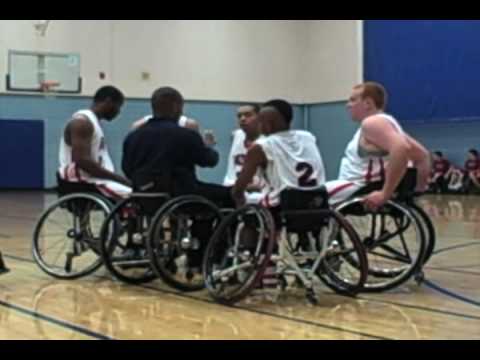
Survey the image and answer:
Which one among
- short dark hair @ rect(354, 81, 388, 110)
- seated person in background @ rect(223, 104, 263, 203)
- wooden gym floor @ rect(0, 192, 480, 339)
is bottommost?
wooden gym floor @ rect(0, 192, 480, 339)

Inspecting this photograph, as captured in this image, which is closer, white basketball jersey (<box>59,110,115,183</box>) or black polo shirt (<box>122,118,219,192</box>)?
black polo shirt (<box>122,118,219,192</box>)

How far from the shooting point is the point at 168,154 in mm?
4539

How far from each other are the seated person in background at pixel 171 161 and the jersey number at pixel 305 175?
2.07 feet

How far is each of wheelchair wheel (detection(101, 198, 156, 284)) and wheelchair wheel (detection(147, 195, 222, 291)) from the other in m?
0.13

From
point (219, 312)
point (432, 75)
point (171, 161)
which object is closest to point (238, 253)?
point (219, 312)

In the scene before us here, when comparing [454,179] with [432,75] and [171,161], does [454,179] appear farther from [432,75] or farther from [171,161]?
[171,161]

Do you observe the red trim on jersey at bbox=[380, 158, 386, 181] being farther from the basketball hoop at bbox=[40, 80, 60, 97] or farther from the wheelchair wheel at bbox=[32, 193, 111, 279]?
the basketball hoop at bbox=[40, 80, 60, 97]

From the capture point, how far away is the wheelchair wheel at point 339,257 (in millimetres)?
4012

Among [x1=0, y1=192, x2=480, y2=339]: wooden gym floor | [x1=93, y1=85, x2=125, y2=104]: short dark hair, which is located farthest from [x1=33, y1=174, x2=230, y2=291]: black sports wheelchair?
[x1=93, y1=85, x2=125, y2=104]: short dark hair

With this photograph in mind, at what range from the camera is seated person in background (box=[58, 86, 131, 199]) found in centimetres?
483

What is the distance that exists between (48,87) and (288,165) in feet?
42.4

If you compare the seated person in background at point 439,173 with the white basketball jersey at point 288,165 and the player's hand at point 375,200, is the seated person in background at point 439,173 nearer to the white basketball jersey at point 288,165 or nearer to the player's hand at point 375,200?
the player's hand at point 375,200
